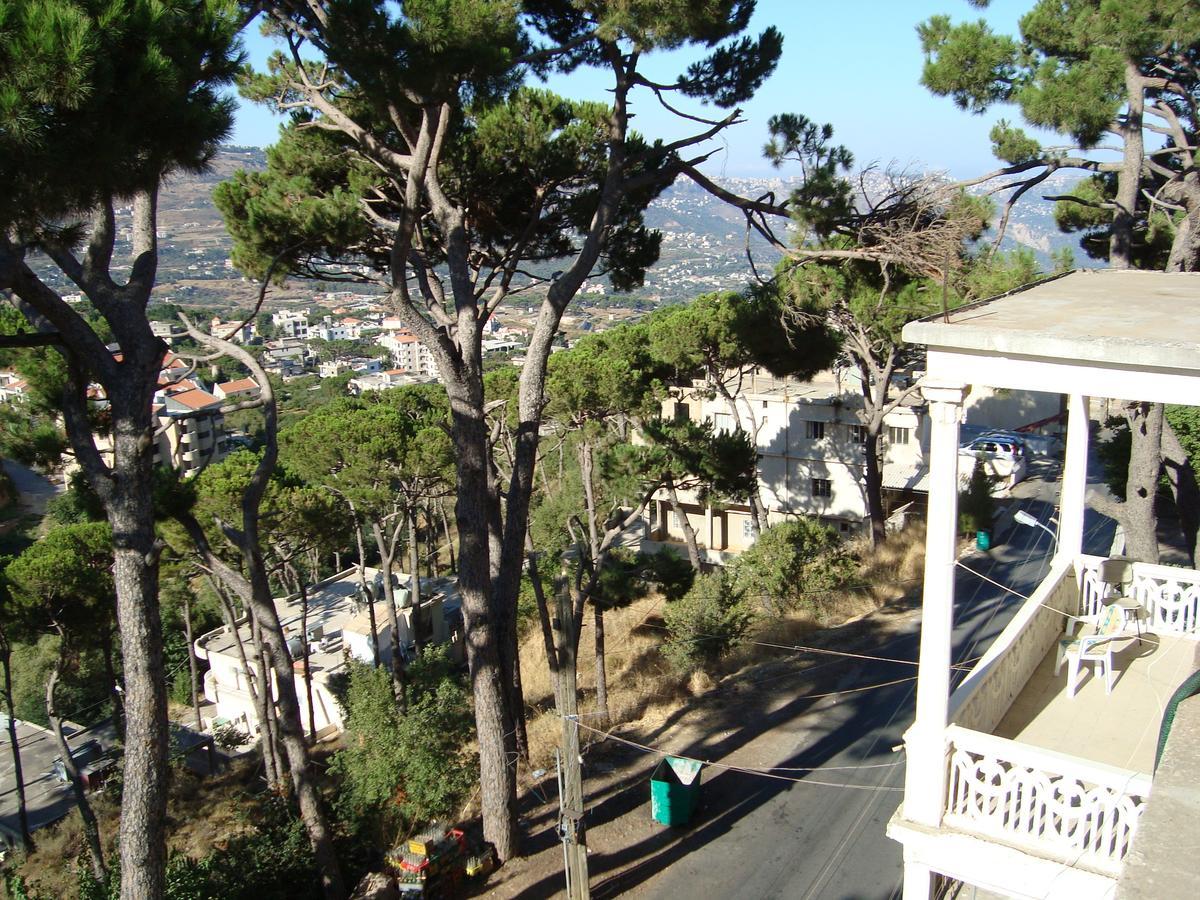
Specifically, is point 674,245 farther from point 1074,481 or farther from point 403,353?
point 1074,481

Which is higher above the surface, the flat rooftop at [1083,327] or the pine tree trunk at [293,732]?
the flat rooftop at [1083,327]

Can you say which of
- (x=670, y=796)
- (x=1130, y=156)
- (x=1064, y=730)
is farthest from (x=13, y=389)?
(x=1130, y=156)

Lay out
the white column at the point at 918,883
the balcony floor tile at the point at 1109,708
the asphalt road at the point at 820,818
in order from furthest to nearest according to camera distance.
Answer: the asphalt road at the point at 820,818, the balcony floor tile at the point at 1109,708, the white column at the point at 918,883

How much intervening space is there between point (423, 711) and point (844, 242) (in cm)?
599

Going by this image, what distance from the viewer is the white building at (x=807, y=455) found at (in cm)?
2292

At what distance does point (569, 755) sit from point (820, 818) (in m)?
3.17

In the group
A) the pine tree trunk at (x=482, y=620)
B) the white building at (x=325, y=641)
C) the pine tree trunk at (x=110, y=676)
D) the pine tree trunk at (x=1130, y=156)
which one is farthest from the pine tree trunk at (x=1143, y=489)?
the pine tree trunk at (x=110, y=676)

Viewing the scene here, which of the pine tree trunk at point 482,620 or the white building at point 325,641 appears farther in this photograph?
the white building at point 325,641

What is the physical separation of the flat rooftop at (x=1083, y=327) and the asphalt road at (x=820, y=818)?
16.5ft

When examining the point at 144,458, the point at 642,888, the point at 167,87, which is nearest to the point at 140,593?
the point at 144,458

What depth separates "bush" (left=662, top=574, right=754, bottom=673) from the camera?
12258 mm

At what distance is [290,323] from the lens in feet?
362

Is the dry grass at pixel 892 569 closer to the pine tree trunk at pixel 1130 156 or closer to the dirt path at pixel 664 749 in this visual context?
the dirt path at pixel 664 749

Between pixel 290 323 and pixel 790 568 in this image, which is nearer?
pixel 790 568
